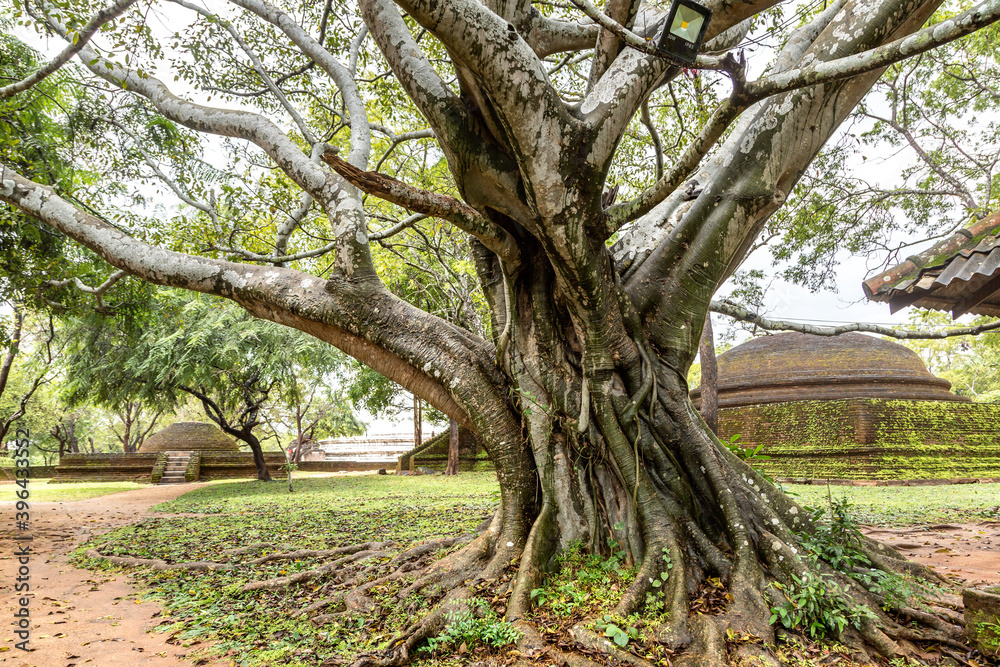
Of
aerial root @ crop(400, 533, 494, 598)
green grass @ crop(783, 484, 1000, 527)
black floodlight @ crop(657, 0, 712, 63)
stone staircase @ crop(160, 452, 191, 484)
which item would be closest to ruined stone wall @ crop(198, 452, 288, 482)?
stone staircase @ crop(160, 452, 191, 484)

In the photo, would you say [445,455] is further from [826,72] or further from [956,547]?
[826,72]

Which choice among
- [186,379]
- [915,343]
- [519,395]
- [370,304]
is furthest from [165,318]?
[915,343]

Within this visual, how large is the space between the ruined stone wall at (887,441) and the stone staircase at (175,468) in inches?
738

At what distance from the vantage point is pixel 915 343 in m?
27.6

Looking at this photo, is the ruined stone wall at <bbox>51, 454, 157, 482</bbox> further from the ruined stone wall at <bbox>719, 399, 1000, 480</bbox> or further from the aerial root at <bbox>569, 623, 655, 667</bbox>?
the aerial root at <bbox>569, 623, 655, 667</bbox>

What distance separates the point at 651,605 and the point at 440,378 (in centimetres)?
214

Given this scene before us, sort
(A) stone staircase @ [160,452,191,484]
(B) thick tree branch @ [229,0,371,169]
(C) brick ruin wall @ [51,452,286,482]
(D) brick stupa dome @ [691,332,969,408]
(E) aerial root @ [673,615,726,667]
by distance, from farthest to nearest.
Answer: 1. (C) brick ruin wall @ [51,452,286,482]
2. (A) stone staircase @ [160,452,191,484]
3. (D) brick stupa dome @ [691,332,969,408]
4. (B) thick tree branch @ [229,0,371,169]
5. (E) aerial root @ [673,615,726,667]

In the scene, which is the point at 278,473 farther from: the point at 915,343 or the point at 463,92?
the point at 915,343

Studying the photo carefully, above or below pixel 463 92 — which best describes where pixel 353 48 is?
above

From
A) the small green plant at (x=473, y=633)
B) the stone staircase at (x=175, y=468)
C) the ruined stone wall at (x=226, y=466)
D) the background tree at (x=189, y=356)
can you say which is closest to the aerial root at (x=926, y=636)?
the small green plant at (x=473, y=633)

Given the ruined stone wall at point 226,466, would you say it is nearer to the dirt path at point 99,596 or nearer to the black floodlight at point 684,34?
the dirt path at point 99,596

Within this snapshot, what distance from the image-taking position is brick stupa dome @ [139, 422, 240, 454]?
66.6ft

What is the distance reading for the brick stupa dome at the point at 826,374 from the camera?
1482 cm

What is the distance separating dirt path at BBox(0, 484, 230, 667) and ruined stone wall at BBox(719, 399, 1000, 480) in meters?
12.2
